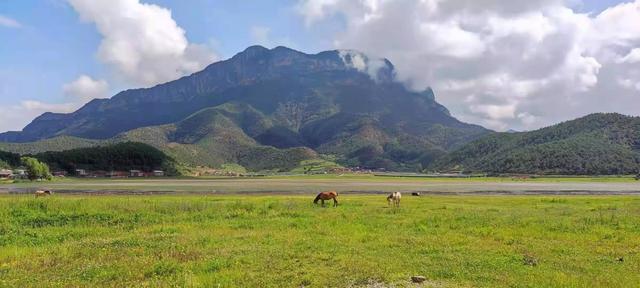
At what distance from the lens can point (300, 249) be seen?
1961 centimetres

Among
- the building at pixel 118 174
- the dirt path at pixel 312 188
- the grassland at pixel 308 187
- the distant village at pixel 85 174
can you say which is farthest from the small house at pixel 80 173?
the dirt path at pixel 312 188

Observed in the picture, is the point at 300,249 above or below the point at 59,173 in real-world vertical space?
below

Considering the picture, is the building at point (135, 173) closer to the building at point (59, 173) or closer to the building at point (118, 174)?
the building at point (118, 174)

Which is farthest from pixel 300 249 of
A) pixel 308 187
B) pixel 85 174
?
pixel 85 174

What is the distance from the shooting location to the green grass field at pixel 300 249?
14.6m

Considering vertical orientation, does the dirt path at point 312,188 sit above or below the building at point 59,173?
below

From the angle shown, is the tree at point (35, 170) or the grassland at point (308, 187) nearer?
the grassland at point (308, 187)

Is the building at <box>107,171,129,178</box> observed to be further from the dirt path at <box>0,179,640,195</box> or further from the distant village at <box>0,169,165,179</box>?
the dirt path at <box>0,179,640,195</box>

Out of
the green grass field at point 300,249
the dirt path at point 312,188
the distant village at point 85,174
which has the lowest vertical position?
the green grass field at point 300,249

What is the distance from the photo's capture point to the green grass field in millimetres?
14625

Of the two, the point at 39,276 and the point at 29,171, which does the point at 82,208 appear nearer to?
the point at 39,276

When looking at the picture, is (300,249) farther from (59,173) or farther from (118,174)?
(118,174)

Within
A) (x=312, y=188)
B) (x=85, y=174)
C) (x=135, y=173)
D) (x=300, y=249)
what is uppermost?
(x=135, y=173)

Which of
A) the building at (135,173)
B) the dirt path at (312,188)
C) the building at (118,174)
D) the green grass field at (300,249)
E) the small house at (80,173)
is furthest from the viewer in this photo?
the building at (135,173)
